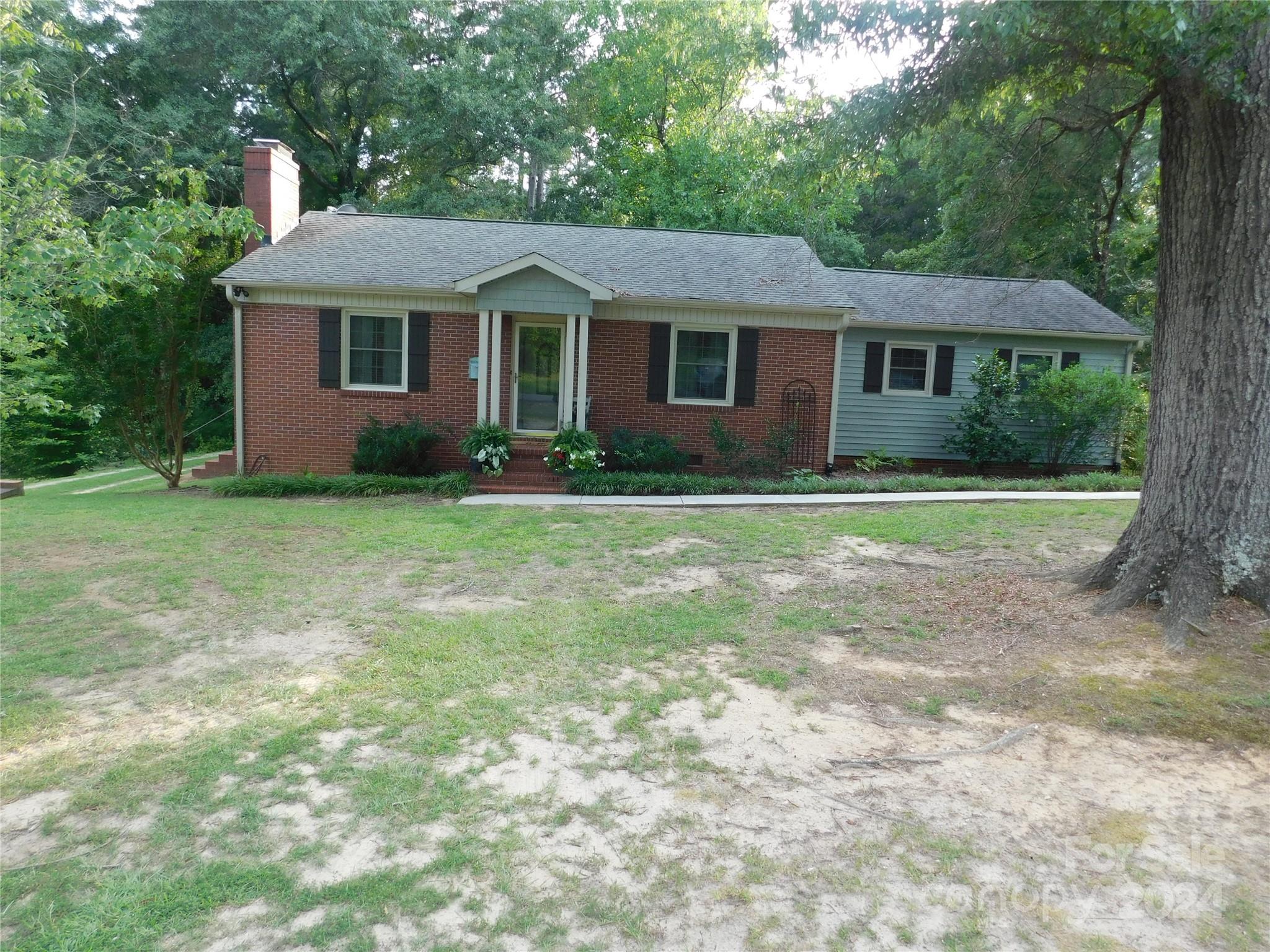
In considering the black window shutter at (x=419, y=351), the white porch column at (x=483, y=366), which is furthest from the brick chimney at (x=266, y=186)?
the white porch column at (x=483, y=366)

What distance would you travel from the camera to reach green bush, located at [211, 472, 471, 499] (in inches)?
455

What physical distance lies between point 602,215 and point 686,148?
9.90 ft

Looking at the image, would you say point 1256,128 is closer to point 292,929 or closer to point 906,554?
point 906,554

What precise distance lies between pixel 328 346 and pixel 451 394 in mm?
1993

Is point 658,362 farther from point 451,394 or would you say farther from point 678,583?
point 678,583

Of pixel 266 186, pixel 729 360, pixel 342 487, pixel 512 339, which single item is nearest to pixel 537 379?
pixel 512 339

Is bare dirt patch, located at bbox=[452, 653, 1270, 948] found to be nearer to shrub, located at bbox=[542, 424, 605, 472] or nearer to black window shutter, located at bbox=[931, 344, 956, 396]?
shrub, located at bbox=[542, 424, 605, 472]

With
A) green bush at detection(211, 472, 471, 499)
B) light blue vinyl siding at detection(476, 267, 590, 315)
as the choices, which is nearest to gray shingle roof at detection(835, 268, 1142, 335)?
light blue vinyl siding at detection(476, 267, 590, 315)

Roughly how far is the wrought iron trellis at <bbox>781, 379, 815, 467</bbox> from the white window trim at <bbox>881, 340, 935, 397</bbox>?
2.50m

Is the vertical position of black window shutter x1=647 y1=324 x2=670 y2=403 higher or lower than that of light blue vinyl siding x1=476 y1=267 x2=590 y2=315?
lower

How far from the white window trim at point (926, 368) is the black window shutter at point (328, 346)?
9458mm

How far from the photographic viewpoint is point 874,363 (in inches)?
612

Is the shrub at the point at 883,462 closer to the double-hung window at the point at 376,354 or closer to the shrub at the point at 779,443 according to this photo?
the shrub at the point at 779,443

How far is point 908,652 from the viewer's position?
5250 mm
